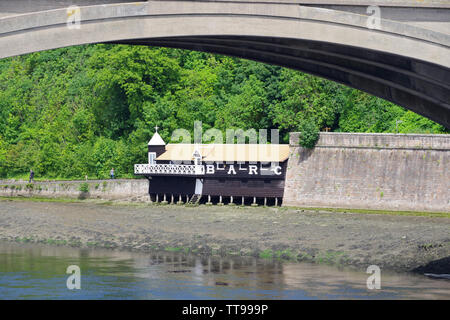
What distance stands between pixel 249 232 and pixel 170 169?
14.5 metres

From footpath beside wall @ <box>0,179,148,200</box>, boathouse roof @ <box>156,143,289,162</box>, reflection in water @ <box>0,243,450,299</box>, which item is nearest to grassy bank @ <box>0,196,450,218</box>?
footpath beside wall @ <box>0,179,148,200</box>

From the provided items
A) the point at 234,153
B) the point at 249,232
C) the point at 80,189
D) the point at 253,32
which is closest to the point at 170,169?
the point at 234,153

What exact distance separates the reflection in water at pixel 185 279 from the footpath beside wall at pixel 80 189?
19422 millimetres

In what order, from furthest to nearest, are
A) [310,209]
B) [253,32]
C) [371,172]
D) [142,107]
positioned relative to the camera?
[142,107] → [310,209] → [371,172] → [253,32]

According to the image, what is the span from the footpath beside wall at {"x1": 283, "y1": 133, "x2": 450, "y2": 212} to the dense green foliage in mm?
4620

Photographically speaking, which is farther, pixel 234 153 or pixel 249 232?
pixel 234 153

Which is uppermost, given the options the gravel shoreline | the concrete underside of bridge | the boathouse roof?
the concrete underside of bridge

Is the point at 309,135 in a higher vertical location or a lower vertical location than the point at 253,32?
lower

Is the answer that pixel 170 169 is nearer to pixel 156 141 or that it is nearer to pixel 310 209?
pixel 156 141

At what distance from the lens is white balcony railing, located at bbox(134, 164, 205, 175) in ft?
184

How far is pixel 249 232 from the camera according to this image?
43.9 metres

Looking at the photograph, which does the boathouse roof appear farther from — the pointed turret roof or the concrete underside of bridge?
the concrete underside of bridge

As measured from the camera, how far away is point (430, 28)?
2062cm

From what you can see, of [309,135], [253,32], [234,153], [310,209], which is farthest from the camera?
[234,153]
